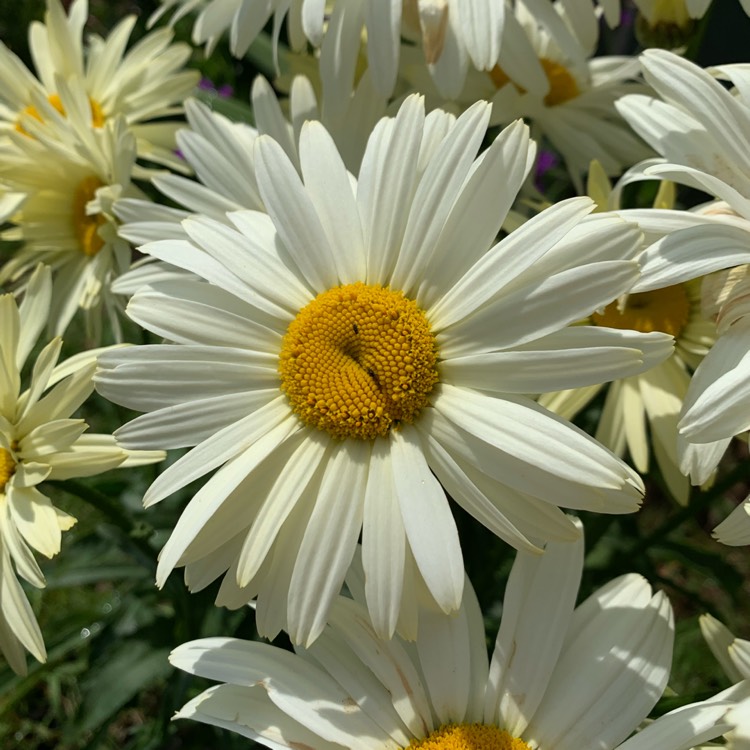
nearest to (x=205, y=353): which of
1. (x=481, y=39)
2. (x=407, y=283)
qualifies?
(x=407, y=283)

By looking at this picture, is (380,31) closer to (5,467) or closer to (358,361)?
(358,361)

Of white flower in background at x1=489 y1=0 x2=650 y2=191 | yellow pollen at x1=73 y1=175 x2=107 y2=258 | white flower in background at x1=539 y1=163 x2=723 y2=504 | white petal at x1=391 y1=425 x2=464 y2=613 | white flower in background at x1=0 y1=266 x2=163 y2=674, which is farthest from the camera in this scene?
yellow pollen at x1=73 y1=175 x2=107 y2=258

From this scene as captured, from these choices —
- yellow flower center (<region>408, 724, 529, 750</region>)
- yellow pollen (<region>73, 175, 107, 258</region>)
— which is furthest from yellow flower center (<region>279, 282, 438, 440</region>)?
yellow pollen (<region>73, 175, 107, 258</region>)

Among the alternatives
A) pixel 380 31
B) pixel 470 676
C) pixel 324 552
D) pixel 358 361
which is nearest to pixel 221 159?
pixel 380 31

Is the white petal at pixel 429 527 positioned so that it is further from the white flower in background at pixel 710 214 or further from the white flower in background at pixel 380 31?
the white flower in background at pixel 380 31

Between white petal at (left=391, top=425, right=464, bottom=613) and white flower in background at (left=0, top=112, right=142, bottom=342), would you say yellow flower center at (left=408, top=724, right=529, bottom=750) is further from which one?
white flower in background at (left=0, top=112, right=142, bottom=342)

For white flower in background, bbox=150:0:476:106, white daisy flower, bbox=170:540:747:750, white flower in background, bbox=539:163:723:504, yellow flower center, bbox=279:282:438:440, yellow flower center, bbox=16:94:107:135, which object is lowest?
white daisy flower, bbox=170:540:747:750

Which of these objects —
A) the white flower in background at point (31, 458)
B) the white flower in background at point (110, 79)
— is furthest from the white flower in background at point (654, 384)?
the white flower in background at point (110, 79)
